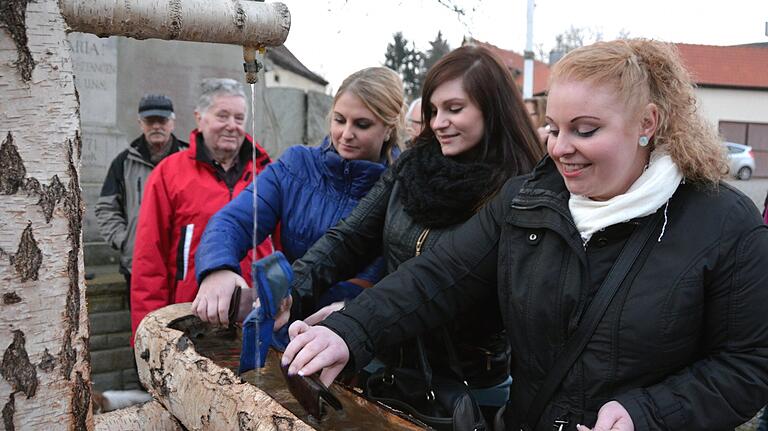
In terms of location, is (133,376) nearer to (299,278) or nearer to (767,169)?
(299,278)

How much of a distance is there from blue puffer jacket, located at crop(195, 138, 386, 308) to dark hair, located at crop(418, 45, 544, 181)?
21.4 inches

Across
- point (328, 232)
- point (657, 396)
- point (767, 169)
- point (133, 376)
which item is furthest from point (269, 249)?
point (767, 169)

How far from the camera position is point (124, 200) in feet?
14.6

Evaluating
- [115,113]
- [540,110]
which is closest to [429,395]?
[540,110]

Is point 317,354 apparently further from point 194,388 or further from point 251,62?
point 251,62

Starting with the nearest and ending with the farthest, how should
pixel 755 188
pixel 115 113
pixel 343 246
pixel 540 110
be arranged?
pixel 343 246
pixel 540 110
pixel 115 113
pixel 755 188

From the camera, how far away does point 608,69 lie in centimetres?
146

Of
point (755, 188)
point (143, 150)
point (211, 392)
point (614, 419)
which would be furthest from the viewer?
point (755, 188)

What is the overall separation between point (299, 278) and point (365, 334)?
0.60m

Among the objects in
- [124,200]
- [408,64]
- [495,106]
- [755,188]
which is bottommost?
[755,188]

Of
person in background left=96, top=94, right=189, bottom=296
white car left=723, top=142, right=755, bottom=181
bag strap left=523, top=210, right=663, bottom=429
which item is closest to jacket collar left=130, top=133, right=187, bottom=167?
person in background left=96, top=94, right=189, bottom=296

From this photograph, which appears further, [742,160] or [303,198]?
[742,160]

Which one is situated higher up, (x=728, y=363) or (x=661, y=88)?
(x=661, y=88)

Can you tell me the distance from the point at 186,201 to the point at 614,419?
2703mm
